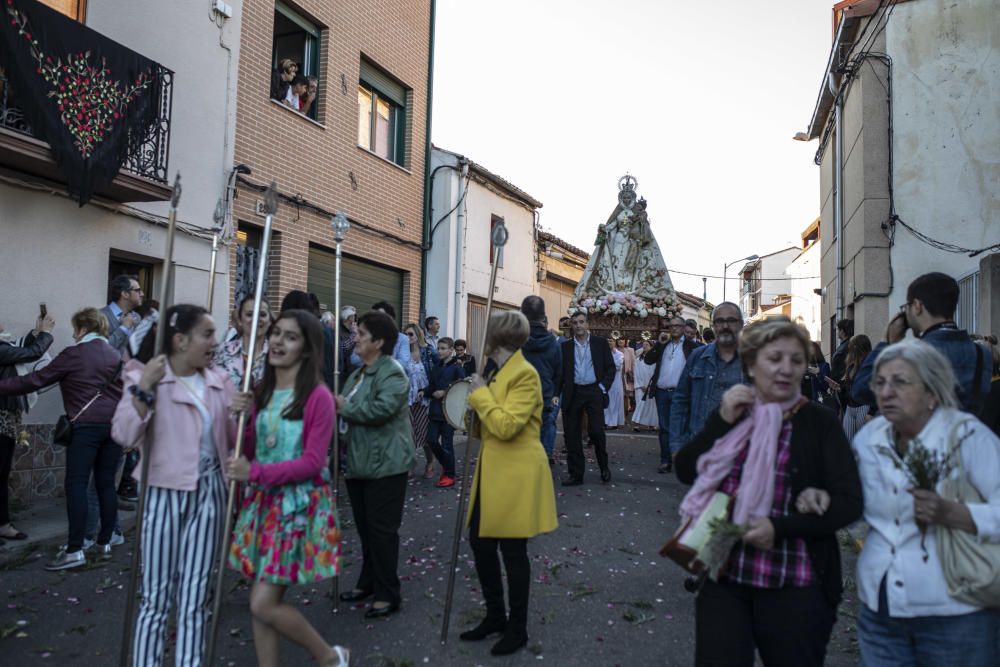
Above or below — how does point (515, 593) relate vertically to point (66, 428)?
below

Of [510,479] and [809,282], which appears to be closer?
[510,479]

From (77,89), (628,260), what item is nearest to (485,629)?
(77,89)

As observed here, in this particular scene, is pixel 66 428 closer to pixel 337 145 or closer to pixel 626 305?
pixel 337 145

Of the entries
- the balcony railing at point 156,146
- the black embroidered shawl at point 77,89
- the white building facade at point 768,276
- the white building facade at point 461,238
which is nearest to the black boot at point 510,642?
the black embroidered shawl at point 77,89

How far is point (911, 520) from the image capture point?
2.64 metres

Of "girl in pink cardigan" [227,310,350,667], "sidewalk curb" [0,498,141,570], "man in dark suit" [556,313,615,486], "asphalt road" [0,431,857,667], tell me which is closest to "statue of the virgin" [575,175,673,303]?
"man in dark suit" [556,313,615,486]

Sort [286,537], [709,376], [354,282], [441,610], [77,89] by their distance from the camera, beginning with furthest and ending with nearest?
[354,282] < [77,89] < [709,376] < [441,610] < [286,537]

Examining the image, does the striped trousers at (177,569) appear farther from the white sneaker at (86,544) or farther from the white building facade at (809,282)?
the white building facade at (809,282)

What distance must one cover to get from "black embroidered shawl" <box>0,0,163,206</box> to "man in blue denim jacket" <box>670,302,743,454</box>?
649 centimetres

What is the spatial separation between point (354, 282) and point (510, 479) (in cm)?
1148

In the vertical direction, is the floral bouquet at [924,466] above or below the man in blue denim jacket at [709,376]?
below

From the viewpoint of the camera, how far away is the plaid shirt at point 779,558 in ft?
8.91

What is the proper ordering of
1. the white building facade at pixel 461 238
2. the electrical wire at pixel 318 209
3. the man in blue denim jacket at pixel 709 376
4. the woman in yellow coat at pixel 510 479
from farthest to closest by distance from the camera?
the white building facade at pixel 461 238 < the electrical wire at pixel 318 209 < the man in blue denim jacket at pixel 709 376 < the woman in yellow coat at pixel 510 479

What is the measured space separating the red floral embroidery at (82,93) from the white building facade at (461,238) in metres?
9.29
